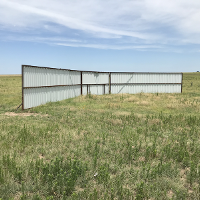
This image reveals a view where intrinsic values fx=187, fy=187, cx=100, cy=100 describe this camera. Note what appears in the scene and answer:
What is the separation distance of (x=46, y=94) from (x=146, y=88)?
51.6ft

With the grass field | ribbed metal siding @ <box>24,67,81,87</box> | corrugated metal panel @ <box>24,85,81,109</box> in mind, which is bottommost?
the grass field


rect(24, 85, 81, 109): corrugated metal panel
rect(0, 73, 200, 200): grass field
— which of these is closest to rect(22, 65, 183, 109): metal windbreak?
rect(24, 85, 81, 109): corrugated metal panel

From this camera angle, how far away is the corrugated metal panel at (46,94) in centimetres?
1350

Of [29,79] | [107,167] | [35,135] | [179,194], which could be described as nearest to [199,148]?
[179,194]

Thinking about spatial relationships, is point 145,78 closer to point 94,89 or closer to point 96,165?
point 94,89

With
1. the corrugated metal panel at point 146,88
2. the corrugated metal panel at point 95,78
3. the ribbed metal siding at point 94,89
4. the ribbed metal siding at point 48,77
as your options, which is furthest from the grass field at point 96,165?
the corrugated metal panel at point 146,88

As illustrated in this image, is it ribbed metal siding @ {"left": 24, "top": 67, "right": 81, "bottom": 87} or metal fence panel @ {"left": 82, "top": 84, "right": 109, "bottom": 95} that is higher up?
ribbed metal siding @ {"left": 24, "top": 67, "right": 81, "bottom": 87}

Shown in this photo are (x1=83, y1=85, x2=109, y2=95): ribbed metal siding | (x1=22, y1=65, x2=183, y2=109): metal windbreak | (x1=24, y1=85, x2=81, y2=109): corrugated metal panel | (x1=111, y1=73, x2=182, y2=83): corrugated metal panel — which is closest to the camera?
(x1=24, y1=85, x2=81, y2=109): corrugated metal panel

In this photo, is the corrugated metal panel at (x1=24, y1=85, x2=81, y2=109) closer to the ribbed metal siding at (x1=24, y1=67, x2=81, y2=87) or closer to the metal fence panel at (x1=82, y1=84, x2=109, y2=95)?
the ribbed metal siding at (x1=24, y1=67, x2=81, y2=87)

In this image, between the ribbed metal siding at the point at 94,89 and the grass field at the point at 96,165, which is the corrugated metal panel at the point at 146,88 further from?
the grass field at the point at 96,165

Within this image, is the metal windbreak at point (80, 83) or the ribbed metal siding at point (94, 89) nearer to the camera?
the metal windbreak at point (80, 83)

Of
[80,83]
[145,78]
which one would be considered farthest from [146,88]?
[80,83]

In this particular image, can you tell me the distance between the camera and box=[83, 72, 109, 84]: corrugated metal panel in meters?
23.1

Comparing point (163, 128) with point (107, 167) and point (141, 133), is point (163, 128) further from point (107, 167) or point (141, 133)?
point (107, 167)
